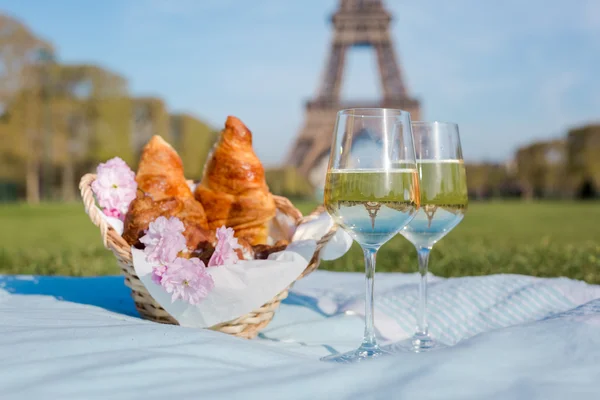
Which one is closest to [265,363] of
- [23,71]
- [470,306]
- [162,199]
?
[162,199]

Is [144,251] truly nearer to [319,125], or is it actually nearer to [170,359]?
[170,359]

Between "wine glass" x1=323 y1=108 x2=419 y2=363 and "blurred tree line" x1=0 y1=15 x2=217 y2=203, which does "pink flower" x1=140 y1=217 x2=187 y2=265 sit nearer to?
"wine glass" x1=323 y1=108 x2=419 y2=363

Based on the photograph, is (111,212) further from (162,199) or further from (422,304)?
(422,304)

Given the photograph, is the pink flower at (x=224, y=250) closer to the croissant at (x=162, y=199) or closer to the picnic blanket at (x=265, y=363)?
the croissant at (x=162, y=199)

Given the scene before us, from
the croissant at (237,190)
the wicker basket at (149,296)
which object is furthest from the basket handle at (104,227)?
the croissant at (237,190)

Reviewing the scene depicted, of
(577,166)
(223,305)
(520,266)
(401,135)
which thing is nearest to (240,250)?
(223,305)

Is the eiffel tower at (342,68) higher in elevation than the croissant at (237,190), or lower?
higher
